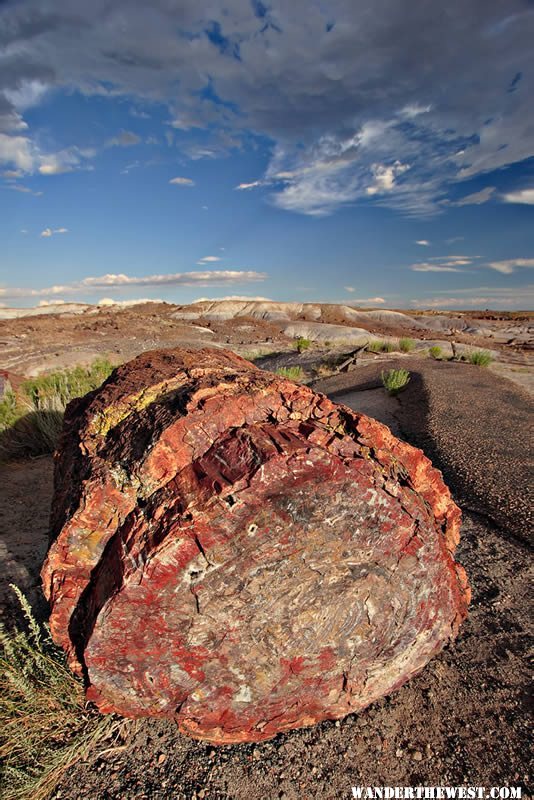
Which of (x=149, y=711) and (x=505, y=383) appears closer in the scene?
(x=149, y=711)

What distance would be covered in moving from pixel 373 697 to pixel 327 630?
0.64m

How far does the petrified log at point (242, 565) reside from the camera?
174 cm

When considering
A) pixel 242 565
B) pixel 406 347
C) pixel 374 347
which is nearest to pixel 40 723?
pixel 242 565

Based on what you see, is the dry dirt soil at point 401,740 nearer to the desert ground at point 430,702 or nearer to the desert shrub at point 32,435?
the desert ground at point 430,702

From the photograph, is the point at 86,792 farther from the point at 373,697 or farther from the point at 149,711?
the point at 373,697

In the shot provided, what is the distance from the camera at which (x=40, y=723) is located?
1975 millimetres

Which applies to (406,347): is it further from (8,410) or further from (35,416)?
(8,410)

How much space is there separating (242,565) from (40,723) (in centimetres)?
131

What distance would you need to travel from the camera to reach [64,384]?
7.76 metres

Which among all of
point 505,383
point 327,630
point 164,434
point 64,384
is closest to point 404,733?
point 327,630

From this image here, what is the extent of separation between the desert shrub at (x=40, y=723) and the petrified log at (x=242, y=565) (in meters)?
0.17

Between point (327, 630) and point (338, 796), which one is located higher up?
point (327, 630)

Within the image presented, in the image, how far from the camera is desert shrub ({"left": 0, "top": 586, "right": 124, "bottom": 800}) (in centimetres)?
181

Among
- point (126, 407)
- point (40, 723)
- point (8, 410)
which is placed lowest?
point (40, 723)
